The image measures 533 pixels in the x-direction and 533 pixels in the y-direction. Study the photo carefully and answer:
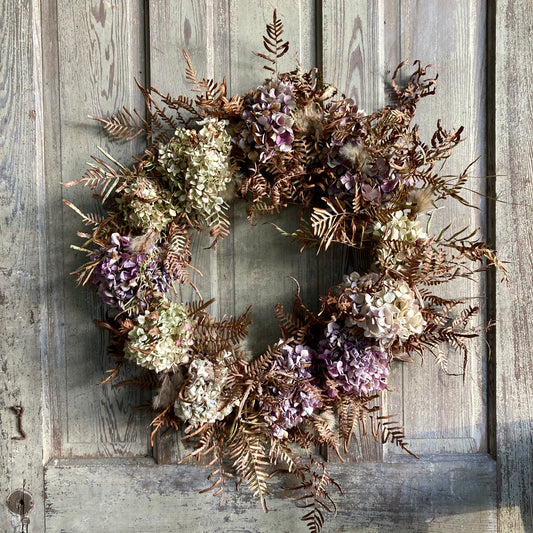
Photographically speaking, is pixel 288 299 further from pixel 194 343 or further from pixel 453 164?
pixel 453 164

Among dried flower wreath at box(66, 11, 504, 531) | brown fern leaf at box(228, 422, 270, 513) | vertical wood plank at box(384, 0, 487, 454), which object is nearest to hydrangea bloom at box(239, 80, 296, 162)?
dried flower wreath at box(66, 11, 504, 531)

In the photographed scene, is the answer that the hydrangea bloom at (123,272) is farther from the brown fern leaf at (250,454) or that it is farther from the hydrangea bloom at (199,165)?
the brown fern leaf at (250,454)

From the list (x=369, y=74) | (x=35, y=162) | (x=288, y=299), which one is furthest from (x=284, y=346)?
(x=35, y=162)

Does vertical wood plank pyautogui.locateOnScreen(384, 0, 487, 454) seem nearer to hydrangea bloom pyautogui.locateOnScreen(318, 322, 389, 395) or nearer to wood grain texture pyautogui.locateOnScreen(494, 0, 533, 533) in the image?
wood grain texture pyautogui.locateOnScreen(494, 0, 533, 533)

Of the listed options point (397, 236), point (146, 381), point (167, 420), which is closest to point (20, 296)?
point (146, 381)

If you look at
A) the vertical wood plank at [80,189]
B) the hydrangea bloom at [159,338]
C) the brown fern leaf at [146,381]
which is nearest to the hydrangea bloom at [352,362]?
the hydrangea bloom at [159,338]

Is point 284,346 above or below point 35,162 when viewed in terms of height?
below

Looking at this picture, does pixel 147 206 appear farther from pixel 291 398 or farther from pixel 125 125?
pixel 291 398
